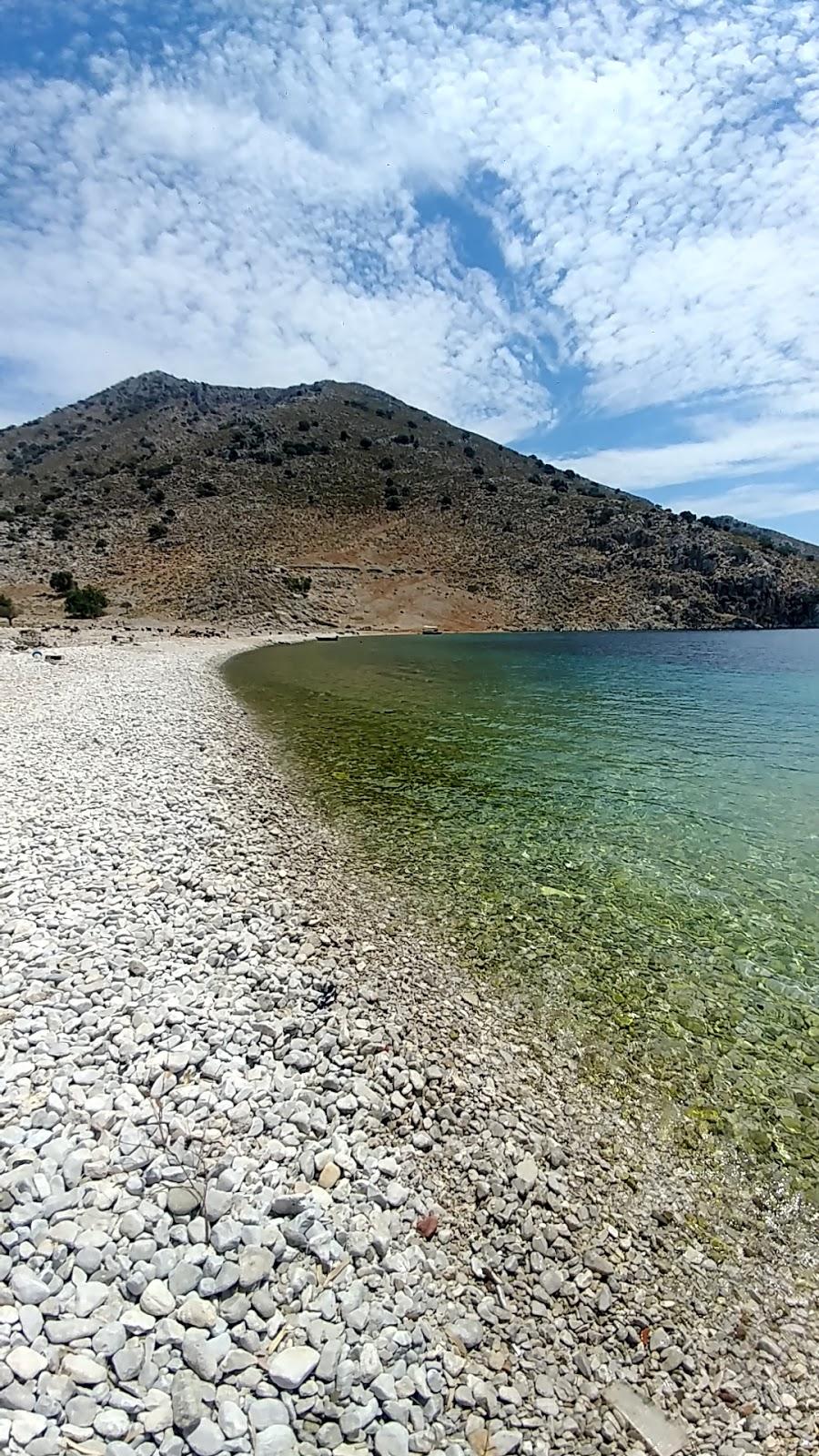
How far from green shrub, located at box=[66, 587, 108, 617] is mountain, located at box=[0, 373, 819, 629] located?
14.4 ft

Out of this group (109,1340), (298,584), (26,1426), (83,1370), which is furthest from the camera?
(298,584)

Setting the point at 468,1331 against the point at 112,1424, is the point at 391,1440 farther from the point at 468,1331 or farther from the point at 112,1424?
the point at 112,1424

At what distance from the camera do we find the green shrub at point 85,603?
61531mm

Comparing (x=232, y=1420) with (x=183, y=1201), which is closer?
(x=232, y=1420)

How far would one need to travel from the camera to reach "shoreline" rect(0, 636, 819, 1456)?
387cm

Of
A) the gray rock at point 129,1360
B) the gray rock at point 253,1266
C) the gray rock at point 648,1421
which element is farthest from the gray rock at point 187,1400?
the gray rock at point 648,1421

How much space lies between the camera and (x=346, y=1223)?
16.3 feet

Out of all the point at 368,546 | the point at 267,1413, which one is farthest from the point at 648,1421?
the point at 368,546

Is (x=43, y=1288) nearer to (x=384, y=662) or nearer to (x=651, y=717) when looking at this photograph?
(x=651, y=717)

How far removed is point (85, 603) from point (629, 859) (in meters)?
63.1

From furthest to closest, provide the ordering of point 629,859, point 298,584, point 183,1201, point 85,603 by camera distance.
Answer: point 298,584 → point 85,603 → point 629,859 → point 183,1201

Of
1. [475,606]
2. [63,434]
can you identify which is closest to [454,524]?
[475,606]

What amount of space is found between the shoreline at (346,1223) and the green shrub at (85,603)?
60.0 metres

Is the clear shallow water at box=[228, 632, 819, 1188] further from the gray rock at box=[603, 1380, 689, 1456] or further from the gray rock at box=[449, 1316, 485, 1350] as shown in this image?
the gray rock at box=[449, 1316, 485, 1350]
